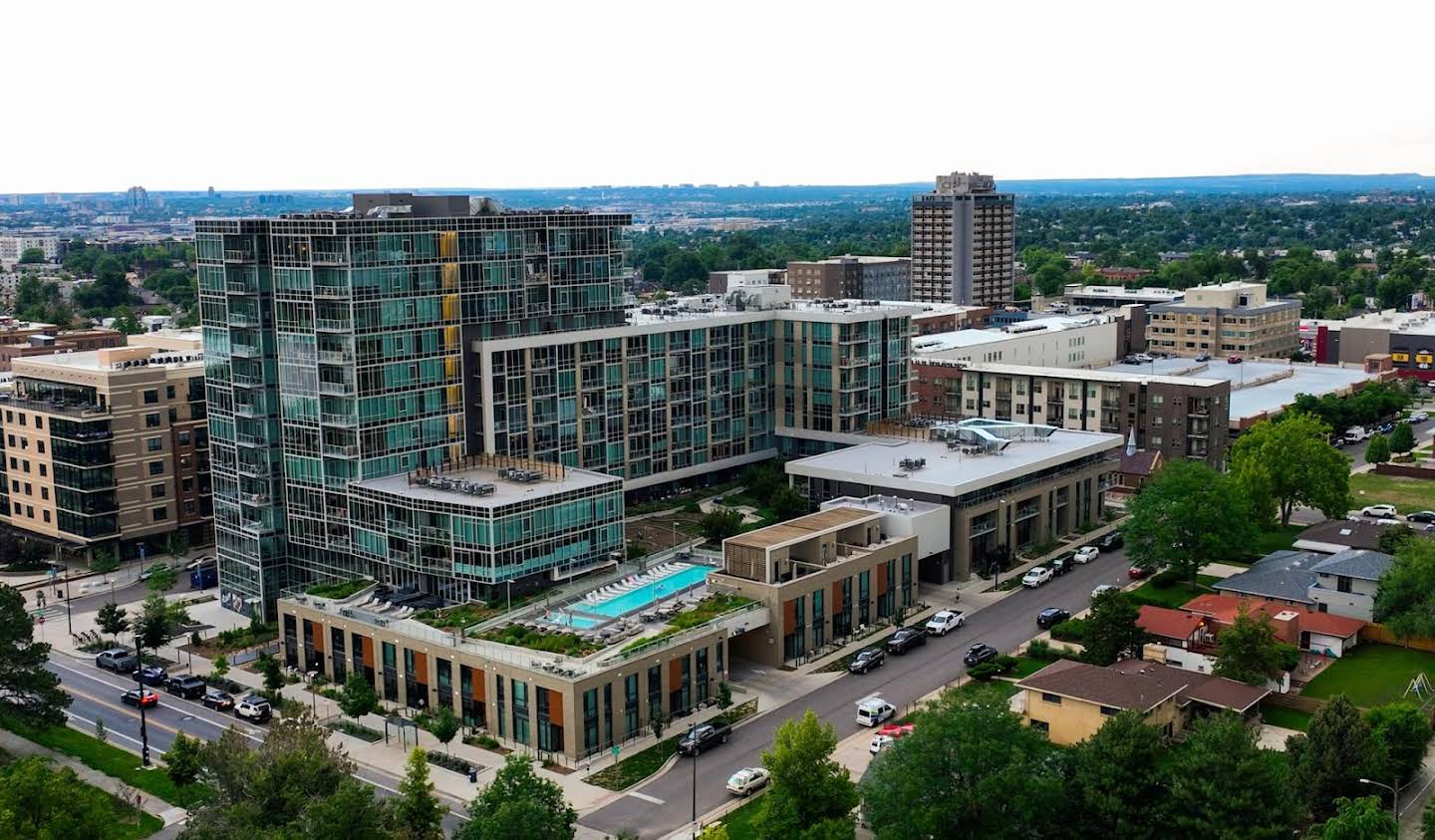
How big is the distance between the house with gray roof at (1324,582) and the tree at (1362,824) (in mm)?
33230

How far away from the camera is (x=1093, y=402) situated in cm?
13462

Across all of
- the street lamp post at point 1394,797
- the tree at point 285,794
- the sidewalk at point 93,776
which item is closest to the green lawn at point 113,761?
the sidewalk at point 93,776

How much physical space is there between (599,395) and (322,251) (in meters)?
27.1

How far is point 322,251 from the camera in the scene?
90.4m

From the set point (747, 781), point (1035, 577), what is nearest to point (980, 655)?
point (1035, 577)

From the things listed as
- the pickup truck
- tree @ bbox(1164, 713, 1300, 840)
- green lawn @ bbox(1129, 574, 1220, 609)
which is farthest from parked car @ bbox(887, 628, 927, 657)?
tree @ bbox(1164, 713, 1300, 840)

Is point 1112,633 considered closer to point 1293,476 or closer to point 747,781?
point 747,781

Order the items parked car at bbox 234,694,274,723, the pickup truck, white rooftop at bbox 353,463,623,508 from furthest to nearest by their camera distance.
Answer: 1. white rooftop at bbox 353,463,623,508
2. parked car at bbox 234,694,274,723
3. the pickup truck

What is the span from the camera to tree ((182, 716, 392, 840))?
178ft

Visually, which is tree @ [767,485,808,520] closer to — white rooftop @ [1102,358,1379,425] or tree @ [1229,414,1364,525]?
tree @ [1229,414,1364,525]

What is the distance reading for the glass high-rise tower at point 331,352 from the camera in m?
90.8

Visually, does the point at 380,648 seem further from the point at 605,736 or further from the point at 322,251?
the point at 322,251

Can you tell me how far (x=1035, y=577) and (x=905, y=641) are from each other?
17.4m

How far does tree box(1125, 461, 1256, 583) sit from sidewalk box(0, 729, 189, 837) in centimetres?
6388
